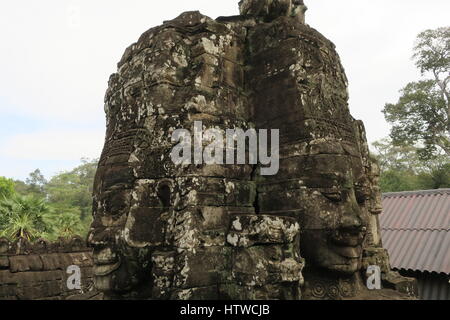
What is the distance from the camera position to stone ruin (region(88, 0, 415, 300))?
3273 millimetres

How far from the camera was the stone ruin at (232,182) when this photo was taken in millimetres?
3273

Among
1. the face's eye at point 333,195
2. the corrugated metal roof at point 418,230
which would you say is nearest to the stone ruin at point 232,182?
the face's eye at point 333,195

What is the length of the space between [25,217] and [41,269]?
515cm

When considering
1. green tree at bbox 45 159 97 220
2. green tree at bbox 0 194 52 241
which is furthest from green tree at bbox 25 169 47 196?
green tree at bbox 0 194 52 241

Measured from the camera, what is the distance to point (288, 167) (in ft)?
12.8

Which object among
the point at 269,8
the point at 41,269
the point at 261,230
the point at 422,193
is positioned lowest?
the point at 41,269

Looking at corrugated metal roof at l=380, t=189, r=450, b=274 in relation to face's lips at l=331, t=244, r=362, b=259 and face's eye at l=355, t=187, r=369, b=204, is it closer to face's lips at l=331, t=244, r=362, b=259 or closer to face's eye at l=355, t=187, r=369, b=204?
face's eye at l=355, t=187, r=369, b=204

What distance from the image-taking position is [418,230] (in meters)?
9.10

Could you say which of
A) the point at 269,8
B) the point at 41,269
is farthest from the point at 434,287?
the point at 41,269

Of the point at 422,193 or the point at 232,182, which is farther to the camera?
the point at 422,193

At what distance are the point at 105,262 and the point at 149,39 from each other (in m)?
2.64

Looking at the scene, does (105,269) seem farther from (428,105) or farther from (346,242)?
(428,105)

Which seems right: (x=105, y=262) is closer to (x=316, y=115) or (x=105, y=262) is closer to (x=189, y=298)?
(x=189, y=298)

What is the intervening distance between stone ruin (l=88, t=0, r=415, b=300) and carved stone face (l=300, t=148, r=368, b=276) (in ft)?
0.04
